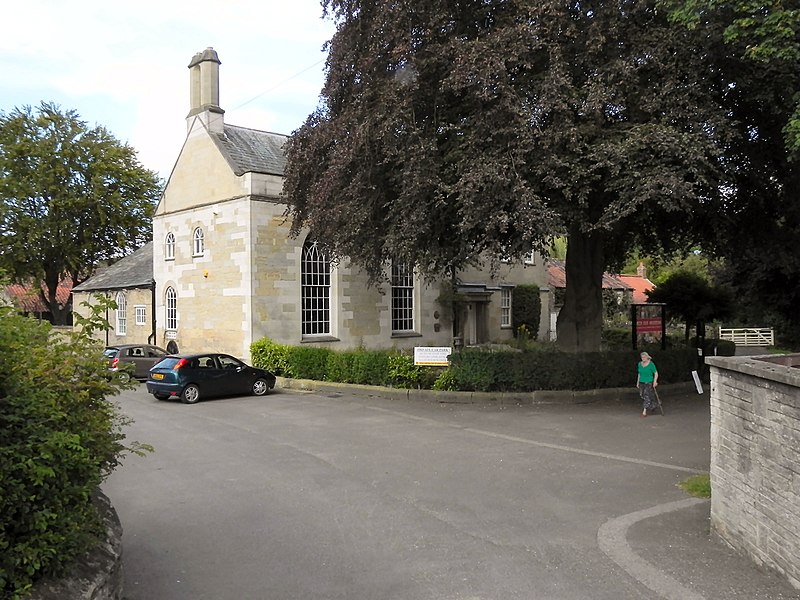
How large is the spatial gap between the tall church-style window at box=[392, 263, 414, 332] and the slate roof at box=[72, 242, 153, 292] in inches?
407

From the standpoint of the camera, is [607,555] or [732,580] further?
[607,555]

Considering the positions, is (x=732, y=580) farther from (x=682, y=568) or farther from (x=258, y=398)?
(x=258, y=398)

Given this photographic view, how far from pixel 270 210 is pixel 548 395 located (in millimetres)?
11981

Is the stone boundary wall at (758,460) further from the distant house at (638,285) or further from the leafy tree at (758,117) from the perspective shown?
the distant house at (638,285)

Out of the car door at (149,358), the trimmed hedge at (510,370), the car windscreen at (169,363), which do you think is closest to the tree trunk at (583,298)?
the trimmed hedge at (510,370)

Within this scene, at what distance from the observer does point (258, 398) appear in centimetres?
1831

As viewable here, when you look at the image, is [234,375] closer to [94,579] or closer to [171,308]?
[171,308]

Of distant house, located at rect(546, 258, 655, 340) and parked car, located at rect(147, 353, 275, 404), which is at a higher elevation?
distant house, located at rect(546, 258, 655, 340)

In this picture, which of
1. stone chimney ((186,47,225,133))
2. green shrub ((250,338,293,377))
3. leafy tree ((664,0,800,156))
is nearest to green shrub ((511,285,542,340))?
green shrub ((250,338,293,377))

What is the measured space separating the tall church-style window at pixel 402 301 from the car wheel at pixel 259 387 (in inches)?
355

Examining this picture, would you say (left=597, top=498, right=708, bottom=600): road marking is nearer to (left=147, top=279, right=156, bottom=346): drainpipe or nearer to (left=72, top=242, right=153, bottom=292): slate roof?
(left=147, top=279, right=156, bottom=346): drainpipe

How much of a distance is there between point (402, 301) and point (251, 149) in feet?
27.8

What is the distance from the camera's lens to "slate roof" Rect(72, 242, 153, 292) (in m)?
29.6

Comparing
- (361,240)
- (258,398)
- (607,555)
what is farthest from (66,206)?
(607,555)
